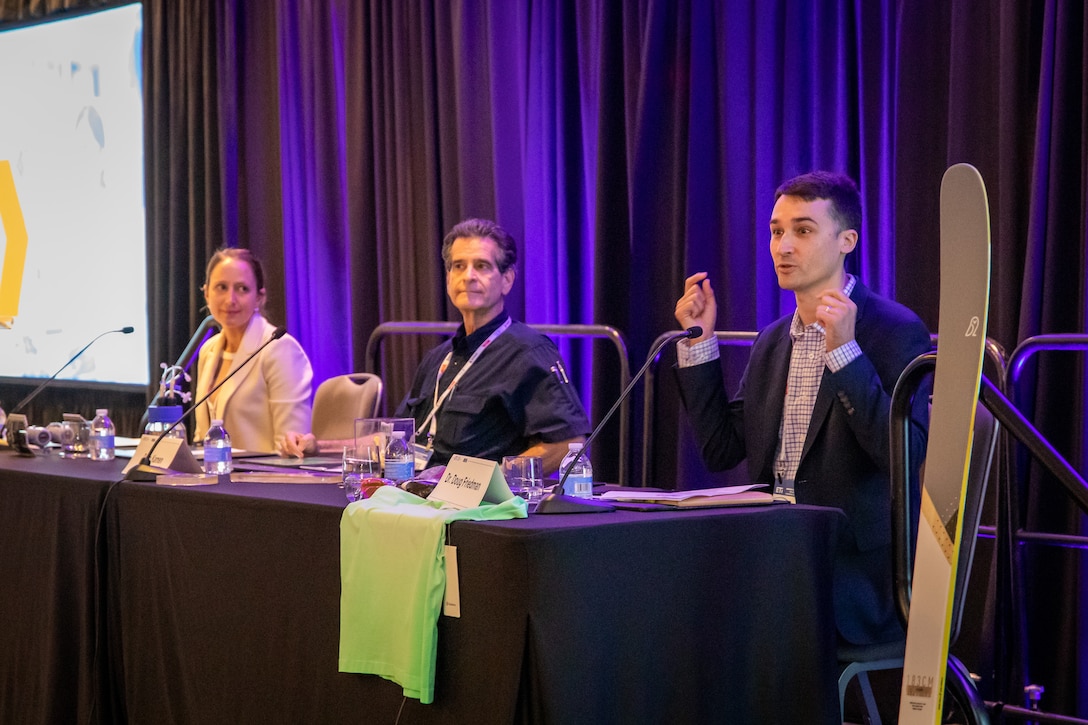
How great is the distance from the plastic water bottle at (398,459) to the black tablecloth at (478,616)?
136 mm

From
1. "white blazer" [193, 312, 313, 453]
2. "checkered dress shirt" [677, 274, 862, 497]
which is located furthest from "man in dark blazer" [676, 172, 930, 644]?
"white blazer" [193, 312, 313, 453]

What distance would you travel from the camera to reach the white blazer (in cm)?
385

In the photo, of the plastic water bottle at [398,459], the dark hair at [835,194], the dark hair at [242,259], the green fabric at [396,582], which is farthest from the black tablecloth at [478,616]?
the dark hair at [242,259]

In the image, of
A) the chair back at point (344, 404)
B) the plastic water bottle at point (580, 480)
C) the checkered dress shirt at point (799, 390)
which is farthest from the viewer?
the chair back at point (344, 404)

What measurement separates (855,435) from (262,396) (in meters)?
2.09

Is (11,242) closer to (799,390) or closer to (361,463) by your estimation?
(361,463)

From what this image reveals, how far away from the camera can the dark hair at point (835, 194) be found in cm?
265

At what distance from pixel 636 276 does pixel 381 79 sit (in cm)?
148

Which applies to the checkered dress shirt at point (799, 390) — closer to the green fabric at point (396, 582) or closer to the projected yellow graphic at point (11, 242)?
the green fabric at point (396, 582)

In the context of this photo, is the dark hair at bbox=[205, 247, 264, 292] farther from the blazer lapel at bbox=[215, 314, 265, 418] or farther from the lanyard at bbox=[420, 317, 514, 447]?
the lanyard at bbox=[420, 317, 514, 447]

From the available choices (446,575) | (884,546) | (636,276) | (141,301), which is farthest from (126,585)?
(141,301)

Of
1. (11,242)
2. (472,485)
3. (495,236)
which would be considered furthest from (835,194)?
(11,242)

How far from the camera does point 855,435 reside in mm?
2432

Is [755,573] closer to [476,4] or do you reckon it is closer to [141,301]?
[476,4]
